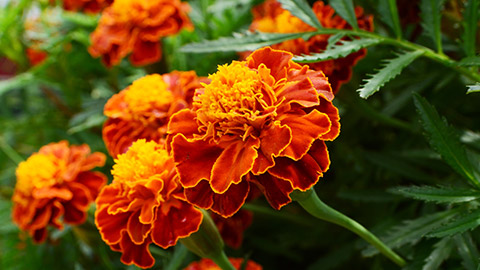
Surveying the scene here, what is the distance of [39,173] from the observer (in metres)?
0.74

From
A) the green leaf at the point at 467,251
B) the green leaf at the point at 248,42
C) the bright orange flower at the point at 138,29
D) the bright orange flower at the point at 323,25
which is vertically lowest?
the green leaf at the point at 467,251

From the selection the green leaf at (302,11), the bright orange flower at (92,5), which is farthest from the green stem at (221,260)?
the bright orange flower at (92,5)

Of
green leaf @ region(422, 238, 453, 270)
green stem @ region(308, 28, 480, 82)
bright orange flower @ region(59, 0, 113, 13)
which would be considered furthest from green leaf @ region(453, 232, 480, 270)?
bright orange flower @ region(59, 0, 113, 13)

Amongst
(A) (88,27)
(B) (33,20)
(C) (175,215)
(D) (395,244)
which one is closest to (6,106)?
(B) (33,20)

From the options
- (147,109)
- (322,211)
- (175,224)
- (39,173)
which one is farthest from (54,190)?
(322,211)

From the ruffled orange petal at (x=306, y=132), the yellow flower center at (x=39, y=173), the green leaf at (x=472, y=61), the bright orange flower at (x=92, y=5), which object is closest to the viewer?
the ruffled orange petal at (x=306, y=132)

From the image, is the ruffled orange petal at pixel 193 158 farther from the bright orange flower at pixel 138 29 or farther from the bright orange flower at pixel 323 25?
the bright orange flower at pixel 138 29

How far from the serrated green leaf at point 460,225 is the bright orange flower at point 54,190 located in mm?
443

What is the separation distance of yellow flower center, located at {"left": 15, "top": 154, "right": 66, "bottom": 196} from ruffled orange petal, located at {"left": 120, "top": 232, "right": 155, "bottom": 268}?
244mm

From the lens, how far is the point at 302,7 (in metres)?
0.64

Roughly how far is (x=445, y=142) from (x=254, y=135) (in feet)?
0.70

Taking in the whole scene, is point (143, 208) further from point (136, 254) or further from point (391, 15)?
point (391, 15)

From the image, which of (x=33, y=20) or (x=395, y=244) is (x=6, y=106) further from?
(x=395, y=244)

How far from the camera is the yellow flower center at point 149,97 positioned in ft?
2.17
